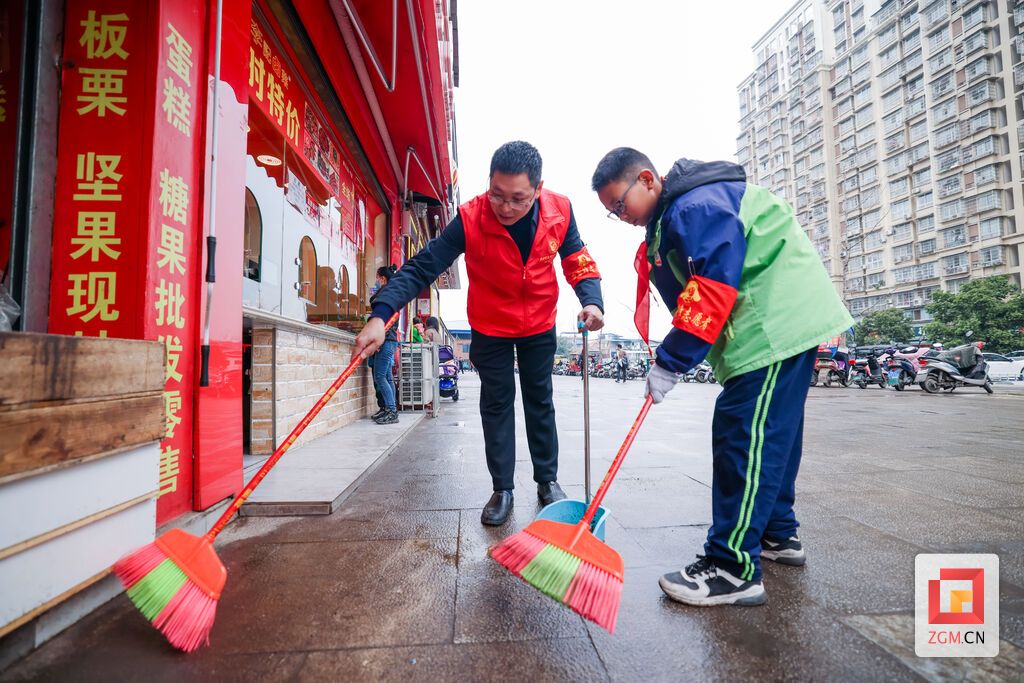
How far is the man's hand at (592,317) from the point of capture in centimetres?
221

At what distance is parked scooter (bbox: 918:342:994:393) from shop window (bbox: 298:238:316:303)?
1289 cm

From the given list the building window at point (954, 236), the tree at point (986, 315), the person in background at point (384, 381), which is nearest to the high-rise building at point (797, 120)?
the building window at point (954, 236)

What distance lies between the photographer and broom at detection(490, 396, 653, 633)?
3.87 ft

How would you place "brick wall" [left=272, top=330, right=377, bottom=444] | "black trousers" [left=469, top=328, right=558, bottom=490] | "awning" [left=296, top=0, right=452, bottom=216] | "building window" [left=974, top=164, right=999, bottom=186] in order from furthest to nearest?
"building window" [left=974, top=164, right=999, bottom=186], "awning" [left=296, top=0, right=452, bottom=216], "brick wall" [left=272, top=330, right=377, bottom=444], "black trousers" [left=469, top=328, right=558, bottom=490]

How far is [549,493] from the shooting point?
238 cm

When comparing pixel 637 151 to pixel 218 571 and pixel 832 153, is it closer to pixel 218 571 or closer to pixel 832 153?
pixel 218 571

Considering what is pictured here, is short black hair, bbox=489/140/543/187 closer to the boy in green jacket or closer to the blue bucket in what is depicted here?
the boy in green jacket

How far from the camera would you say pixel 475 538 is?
2.00 meters

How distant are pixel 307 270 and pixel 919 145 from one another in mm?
50910

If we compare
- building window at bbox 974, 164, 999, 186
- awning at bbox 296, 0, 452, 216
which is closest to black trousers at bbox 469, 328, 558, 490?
awning at bbox 296, 0, 452, 216

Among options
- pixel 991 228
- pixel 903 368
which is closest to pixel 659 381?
pixel 903 368

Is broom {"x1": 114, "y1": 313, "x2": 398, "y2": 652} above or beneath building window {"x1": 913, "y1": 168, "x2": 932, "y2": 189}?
beneath

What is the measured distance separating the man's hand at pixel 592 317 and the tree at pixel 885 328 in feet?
110

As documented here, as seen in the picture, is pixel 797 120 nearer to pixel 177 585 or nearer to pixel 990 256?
pixel 990 256
